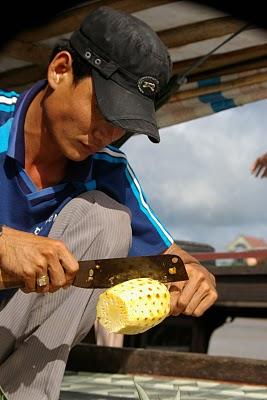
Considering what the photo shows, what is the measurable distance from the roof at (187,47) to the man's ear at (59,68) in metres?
2.41

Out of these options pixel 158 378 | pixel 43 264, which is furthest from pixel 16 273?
pixel 158 378

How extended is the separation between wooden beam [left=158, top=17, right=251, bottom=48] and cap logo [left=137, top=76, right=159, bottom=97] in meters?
2.89

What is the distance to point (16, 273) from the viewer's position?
2607 mm

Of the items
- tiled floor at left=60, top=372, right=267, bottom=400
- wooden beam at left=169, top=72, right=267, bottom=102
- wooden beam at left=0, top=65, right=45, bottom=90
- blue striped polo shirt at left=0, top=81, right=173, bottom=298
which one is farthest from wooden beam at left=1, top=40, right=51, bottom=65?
blue striped polo shirt at left=0, top=81, right=173, bottom=298

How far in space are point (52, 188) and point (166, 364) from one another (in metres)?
1.83

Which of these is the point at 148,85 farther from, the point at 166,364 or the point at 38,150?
the point at 166,364

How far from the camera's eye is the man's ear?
3096 mm

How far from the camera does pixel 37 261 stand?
2576 mm

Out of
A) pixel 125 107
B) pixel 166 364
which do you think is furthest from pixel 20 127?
pixel 166 364

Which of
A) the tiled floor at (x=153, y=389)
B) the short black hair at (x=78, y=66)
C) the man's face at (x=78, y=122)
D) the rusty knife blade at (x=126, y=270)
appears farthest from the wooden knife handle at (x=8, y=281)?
the tiled floor at (x=153, y=389)

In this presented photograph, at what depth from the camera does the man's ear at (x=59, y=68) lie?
3096mm

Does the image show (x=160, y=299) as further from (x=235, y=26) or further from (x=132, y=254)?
(x=235, y=26)

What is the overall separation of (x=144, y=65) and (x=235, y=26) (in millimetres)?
2991

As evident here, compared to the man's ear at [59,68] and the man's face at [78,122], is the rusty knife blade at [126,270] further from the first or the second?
the man's ear at [59,68]
